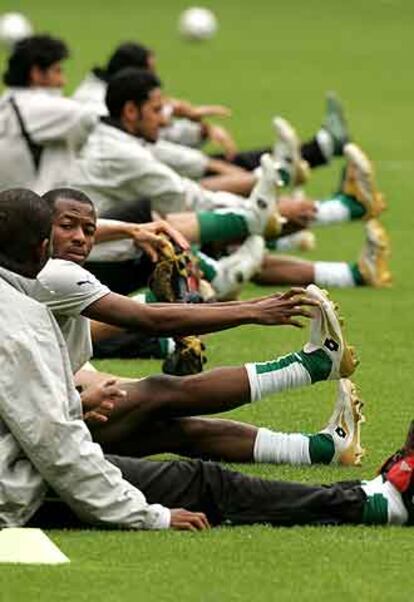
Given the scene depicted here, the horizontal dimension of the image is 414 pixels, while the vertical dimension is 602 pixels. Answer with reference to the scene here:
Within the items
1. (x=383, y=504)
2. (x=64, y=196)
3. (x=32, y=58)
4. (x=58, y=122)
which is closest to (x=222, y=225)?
(x=58, y=122)

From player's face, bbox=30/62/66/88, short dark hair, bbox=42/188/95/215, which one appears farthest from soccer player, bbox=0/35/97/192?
short dark hair, bbox=42/188/95/215

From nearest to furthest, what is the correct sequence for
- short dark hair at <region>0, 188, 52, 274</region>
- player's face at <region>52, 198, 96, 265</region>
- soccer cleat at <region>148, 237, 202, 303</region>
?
short dark hair at <region>0, 188, 52, 274</region>, player's face at <region>52, 198, 96, 265</region>, soccer cleat at <region>148, 237, 202, 303</region>

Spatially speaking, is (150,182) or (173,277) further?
(150,182)

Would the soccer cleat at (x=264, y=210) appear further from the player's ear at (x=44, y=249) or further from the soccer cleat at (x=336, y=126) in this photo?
the player's ear at (x=44, y=249)

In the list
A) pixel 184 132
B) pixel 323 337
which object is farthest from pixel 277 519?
pixel 184 132

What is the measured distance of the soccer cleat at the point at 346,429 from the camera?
359 inches

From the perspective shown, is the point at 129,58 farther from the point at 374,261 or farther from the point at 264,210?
the point at 264,210

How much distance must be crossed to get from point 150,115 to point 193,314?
5.26 meters

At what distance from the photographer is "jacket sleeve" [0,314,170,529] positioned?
7.62 m

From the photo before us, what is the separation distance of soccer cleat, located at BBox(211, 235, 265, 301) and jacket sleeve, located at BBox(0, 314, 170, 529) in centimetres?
505

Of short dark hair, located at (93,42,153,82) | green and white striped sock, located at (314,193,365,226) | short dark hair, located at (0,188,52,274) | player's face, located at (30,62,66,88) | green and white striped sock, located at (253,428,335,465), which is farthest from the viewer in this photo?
short dark hair, located at (93,42,153,82)

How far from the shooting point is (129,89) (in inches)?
523

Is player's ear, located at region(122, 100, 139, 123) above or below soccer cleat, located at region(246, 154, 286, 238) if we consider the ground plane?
above

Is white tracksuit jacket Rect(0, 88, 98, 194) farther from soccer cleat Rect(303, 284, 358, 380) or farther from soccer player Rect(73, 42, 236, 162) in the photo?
soccer cleat Rect(303, 284, 358, 380)
